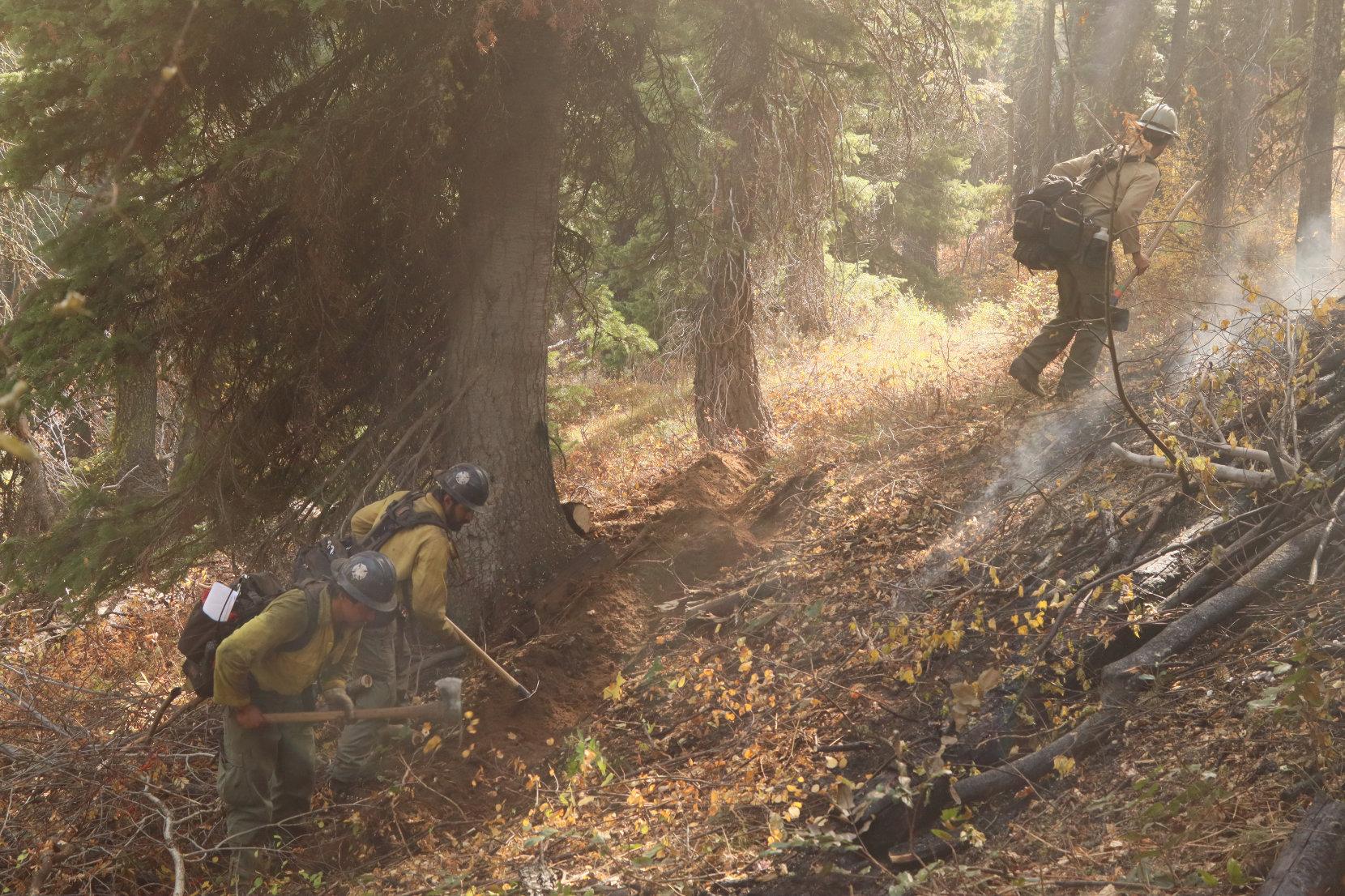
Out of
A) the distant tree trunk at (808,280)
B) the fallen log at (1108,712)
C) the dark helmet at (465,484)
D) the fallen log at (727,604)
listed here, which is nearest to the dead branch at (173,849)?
the dark helmet at (465,484)

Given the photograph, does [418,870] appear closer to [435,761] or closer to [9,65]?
[435,761]

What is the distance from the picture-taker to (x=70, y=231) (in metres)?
5.97

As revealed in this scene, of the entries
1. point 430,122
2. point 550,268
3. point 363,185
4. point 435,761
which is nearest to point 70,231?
point 363,185

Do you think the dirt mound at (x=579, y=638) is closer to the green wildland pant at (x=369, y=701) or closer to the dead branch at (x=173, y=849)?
the green wildland pant at (x=369, y=701)

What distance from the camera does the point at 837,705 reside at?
5.51 m

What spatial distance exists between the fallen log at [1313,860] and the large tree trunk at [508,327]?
537cm

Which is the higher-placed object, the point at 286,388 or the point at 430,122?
the point at 430,122

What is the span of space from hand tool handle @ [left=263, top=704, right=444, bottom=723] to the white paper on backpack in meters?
0.61

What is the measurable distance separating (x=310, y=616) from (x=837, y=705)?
296 cm

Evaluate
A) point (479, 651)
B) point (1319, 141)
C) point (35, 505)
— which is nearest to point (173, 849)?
point (479, 651)

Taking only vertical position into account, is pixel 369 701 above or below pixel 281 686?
below

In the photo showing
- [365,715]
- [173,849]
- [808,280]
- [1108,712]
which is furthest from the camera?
[808,280]

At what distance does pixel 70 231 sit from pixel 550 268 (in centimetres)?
323

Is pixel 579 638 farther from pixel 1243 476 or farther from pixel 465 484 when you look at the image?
pixel 1243 476
